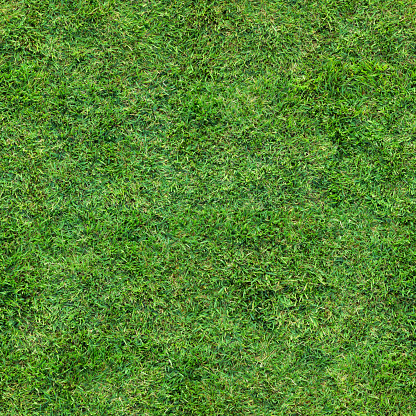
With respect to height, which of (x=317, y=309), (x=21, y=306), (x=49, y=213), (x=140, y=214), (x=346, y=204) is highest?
(x=346, y=204)

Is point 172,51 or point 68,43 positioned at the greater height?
point 172,51

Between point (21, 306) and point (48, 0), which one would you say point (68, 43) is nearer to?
point (48, 0)

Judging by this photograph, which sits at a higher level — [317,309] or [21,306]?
[317,309]

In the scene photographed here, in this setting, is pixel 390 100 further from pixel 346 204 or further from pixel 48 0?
pixel 48 0

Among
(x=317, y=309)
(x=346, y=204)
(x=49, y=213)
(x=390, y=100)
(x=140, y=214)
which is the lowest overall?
(x=49, y=213)

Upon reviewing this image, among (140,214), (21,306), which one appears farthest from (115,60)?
(21,306)

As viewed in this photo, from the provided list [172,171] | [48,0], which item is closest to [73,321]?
[172,171]
